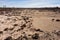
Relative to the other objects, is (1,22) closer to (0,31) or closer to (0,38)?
(0,31)

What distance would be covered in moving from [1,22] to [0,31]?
1631 millimetres

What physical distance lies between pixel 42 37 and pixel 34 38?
1.67 feet

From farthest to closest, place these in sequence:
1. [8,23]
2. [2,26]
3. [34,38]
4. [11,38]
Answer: [8,23], [2,26], [34,38], [11,38]

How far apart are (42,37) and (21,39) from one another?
4.21ft

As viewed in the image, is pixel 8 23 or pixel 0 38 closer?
pixel 0 38

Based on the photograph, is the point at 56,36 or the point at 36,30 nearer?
the point at 56,36

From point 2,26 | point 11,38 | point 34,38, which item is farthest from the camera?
point 2,26

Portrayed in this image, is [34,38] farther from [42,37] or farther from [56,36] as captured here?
[56,36]

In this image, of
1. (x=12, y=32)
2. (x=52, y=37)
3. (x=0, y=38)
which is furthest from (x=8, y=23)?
(x=52, y=37)

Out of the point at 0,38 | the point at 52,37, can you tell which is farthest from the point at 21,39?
the point at 52,37

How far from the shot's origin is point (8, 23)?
35.1ft

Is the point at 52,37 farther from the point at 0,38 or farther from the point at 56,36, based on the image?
the point at 0,38

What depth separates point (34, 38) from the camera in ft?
28.6

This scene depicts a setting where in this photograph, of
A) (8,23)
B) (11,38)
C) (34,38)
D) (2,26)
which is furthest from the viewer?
(8,23)
